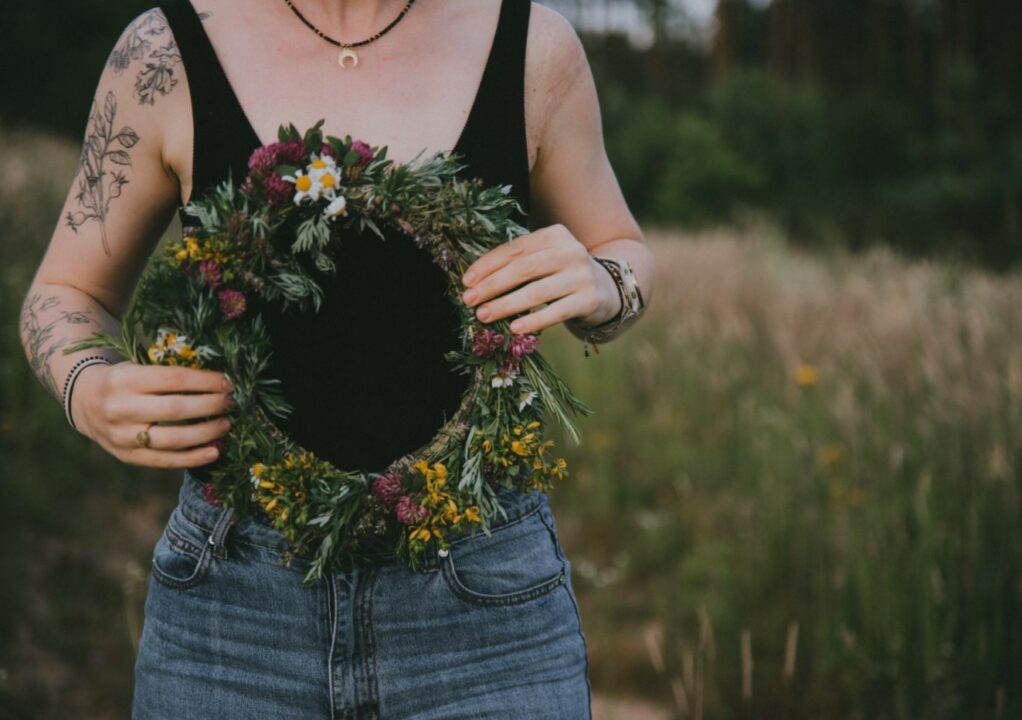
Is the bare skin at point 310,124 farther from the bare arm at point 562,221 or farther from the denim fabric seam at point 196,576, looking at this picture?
the denim fabric seam at point 196,576

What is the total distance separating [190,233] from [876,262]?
8236 millimetres

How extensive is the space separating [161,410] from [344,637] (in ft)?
1.71

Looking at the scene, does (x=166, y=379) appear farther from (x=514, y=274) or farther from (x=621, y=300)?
(x=621, y=300)

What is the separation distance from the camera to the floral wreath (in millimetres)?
1497

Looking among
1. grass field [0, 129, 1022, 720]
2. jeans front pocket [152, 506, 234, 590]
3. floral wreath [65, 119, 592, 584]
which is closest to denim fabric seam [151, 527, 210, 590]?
jeans front pocket [152, 506, 234, 590]

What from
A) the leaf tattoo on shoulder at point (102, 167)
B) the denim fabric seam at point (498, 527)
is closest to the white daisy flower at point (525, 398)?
the denim fabric seam at point (498, 527)

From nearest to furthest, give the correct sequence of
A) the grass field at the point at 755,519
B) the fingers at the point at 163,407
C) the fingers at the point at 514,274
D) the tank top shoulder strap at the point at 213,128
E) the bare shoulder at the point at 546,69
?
the fingers at the point at 163,407 < the fingers at the point at 514,274 < the tank top shoulder strap at the point at 213,128 < the bare shoulder at the point at 546,69 < the grass field at the point at 755,519

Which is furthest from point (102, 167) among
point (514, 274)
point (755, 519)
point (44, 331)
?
point (755, 519)

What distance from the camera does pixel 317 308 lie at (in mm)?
1623

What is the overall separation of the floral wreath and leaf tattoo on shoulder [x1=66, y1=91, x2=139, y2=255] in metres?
0.23

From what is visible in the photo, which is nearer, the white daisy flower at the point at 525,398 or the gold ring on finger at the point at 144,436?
the gold ring on finger at the point at 144,436

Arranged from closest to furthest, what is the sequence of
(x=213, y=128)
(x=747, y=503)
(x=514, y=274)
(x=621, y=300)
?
(x=514, y=274) < (x=213, y=128) < (x=621, y=300) < (x=747, y=503)

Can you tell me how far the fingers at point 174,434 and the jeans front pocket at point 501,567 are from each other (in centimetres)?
45

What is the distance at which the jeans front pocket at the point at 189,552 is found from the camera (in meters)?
1.61
